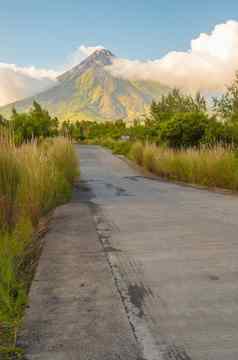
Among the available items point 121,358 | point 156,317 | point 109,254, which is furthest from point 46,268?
point 121,358

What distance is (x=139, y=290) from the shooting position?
314cm

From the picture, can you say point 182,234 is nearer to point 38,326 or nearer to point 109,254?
point 109,254

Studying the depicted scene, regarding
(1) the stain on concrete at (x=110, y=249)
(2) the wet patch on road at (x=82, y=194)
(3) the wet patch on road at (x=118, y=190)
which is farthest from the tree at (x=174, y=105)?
(1) the stain on concrete at (x=110, y=249)

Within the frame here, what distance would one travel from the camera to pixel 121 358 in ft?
7.08

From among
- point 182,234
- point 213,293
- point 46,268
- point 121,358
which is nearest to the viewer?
point 121,358

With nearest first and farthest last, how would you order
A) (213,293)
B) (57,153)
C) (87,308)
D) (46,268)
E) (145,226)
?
(87,308), (213,293), (46,268), (145,226), (57,153)

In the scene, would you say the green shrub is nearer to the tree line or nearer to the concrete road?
the tree line

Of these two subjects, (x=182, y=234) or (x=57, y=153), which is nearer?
(x=182, y=234)

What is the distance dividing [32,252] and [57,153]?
6104 millimetres

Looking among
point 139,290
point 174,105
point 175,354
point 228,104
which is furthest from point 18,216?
point 174,105

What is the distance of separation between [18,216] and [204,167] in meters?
7.98

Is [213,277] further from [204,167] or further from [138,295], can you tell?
[204,167]

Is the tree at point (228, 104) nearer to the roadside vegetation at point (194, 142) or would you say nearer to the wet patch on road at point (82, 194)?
the roadside vegetation at point (194, 142)

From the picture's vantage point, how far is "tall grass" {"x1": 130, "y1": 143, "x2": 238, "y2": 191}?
416 inches
